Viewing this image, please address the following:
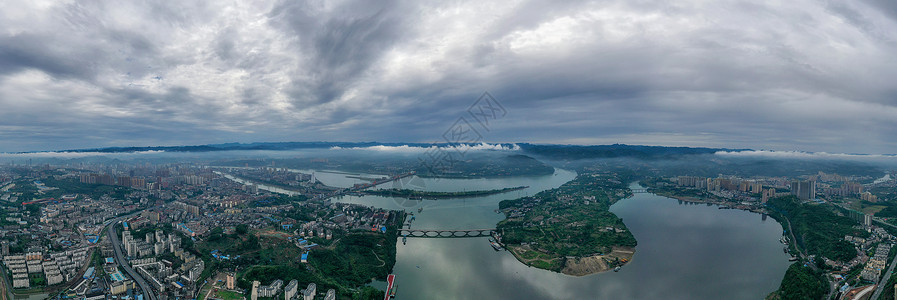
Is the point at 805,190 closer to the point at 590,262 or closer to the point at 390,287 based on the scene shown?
the point at 590,262

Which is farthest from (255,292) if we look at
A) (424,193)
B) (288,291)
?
(424,193)

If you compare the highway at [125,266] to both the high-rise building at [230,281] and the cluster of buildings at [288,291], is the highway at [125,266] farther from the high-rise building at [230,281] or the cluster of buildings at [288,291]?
the cluster of buildings at [288,291]

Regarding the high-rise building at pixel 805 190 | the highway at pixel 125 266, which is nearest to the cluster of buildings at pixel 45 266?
the highway at pixel 125 266

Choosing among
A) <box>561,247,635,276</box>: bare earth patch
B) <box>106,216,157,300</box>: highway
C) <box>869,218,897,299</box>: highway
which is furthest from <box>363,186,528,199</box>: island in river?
<box>869,218,897,299</box>: highway

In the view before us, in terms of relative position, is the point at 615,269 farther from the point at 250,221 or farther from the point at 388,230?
the point at 250,221

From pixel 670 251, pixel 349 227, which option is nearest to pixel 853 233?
pixel 670 251

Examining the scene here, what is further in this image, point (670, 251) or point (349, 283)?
point (670, 251)
